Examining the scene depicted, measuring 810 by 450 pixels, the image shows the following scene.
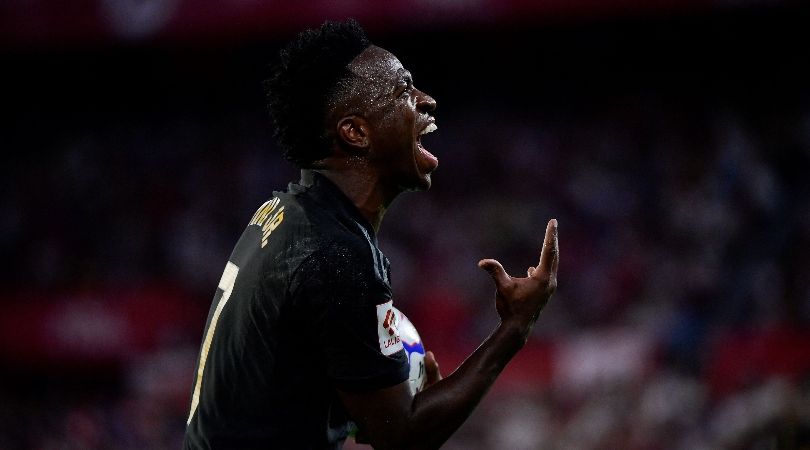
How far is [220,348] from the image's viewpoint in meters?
2.68

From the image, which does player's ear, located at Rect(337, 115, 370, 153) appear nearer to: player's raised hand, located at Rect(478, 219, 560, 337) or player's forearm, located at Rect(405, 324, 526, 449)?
player's raised hand, located at Rect(478, 219, 560, 337)

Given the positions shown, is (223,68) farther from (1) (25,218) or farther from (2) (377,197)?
(2) (377,197)

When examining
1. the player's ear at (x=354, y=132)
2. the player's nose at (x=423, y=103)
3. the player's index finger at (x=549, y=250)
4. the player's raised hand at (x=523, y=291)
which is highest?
the player's nose at (x=423, y=103)

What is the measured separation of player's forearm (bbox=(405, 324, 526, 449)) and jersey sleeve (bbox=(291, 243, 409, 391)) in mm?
109

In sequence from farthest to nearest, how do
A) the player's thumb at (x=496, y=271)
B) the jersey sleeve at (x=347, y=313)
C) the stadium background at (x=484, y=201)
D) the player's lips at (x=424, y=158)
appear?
1. the stadium background at (x=484, y=201)
2. the player's lips at (x=424, y=158)
3. the player's thumb at (x=496, y=271)
4. the jersey sleeve at (x=347, y=313)

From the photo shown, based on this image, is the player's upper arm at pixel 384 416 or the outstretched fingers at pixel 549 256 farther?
the outstretched fingers at pixel 549 256

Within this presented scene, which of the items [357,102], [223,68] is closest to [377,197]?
[357,102]

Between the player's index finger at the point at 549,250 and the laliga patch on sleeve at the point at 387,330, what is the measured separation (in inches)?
16.8

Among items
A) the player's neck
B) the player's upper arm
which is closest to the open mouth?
the player's neck

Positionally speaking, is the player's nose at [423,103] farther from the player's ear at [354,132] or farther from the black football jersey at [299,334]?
the black football jersey at [299,334]

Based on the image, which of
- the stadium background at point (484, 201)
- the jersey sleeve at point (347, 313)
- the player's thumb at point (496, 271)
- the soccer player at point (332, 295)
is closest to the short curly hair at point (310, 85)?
the soccer player at point (332, 295)

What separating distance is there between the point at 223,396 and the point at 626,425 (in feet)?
16.8

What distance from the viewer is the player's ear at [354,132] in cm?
278

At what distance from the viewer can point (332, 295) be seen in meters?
2.50
